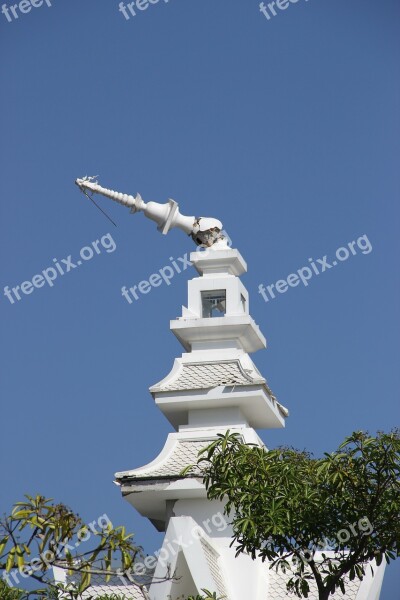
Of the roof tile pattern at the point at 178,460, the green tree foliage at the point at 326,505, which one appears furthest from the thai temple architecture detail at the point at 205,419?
the green tree foliage at the point at 326,505

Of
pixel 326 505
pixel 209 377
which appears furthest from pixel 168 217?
pixel 326 505

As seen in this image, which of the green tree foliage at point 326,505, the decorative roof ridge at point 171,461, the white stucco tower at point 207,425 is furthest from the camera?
the decorative roof ridge at point 171,461

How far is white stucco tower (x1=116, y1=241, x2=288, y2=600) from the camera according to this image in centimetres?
2677

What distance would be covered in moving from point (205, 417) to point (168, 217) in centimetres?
611

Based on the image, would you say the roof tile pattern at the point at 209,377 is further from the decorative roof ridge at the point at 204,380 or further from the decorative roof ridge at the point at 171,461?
the decorative roof ridge at the point at 171,461

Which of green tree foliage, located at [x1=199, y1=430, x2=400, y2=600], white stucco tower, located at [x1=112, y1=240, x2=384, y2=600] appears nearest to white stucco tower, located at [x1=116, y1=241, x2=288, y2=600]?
white stucco tower, located at [x1=112, y1=240, x2=384, y2=600]

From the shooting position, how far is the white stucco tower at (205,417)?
26.8 m

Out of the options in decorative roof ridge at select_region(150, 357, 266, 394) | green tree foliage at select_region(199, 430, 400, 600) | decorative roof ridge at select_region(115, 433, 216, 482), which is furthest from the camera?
decorative roof ridge at select_region(150, 357, 266, 394)

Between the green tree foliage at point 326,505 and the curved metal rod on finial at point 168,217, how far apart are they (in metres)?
13.6

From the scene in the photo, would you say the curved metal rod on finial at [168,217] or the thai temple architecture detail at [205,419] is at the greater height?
the curved metal rod on finial at [168,217]

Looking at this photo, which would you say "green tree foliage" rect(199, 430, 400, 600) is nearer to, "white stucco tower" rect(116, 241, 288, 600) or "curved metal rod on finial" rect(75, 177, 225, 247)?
"white stucco tower" rect(116, 241, 288, 600)

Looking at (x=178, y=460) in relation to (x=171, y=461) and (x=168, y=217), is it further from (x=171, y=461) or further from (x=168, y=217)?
(x=168, y=217)

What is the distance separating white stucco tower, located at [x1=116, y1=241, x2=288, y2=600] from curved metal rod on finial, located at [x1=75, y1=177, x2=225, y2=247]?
15.9 inches

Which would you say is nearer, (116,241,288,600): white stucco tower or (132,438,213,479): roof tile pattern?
(116,241,288,600): white stucco tower
